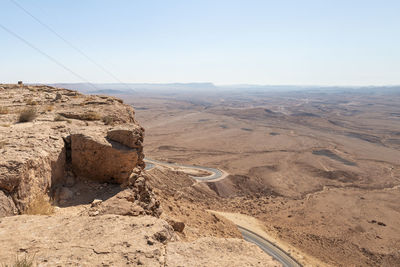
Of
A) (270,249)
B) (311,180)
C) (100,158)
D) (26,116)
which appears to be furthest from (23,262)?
(311,180)

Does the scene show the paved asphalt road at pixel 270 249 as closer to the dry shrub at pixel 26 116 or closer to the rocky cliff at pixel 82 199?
the rocky cliff at pixel 82 199

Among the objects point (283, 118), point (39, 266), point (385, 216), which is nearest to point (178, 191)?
point (385, 216)

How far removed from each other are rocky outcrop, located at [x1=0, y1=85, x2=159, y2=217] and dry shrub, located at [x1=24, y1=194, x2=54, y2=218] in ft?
0.38

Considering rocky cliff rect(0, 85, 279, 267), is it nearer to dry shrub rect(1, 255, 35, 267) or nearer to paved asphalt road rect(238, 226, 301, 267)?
dry shrub rect(1, 255, 35, 267)

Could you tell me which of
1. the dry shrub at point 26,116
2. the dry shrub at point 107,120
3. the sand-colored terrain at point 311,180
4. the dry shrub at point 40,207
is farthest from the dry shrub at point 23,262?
the sand-colored terrain at point 311,180

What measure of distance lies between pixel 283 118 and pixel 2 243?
127128 millimetres

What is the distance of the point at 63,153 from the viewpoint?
8.93 meters

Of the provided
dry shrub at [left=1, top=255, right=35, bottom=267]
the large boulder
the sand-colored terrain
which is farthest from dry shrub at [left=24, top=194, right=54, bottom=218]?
the sand-colored terrain

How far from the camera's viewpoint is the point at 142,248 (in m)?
4.48

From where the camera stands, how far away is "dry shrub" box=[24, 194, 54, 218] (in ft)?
21.3

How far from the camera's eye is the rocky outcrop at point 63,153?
650 cm

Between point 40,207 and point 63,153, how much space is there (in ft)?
8.72

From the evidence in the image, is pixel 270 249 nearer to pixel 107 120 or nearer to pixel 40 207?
pixel 107 120

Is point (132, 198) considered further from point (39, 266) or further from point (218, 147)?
point (218, 147)
